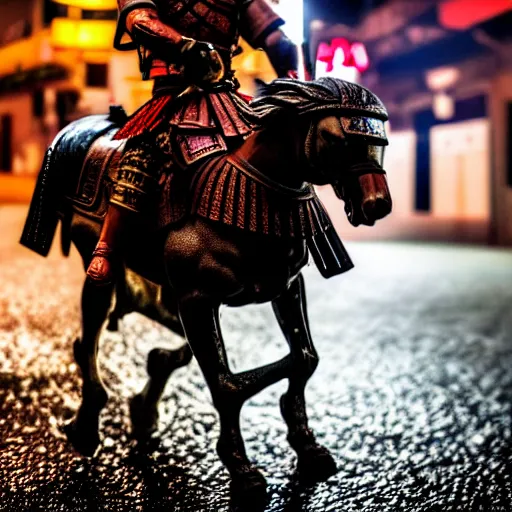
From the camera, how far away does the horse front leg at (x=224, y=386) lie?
2158 millimetres

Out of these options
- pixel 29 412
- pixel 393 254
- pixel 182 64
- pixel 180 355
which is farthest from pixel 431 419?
pixel 393 254

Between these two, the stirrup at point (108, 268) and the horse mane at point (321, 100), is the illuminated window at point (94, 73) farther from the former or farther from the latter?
the horse mane at point (321, 100)

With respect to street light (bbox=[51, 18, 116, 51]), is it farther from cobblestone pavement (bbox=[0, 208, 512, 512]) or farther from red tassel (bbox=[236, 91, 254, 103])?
red tassel (bbox=[236, 91, 254, 103])

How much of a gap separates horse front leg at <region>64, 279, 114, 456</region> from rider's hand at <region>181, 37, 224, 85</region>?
0.91m

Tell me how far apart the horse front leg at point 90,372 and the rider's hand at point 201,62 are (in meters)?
0.91

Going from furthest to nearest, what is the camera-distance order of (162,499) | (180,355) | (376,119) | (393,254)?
1. (393,254)
2. (180,355)
3. (162,499)
4. (376,119)

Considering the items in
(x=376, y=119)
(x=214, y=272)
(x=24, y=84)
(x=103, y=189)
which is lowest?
(x=214, y=272)

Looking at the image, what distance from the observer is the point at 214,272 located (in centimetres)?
212

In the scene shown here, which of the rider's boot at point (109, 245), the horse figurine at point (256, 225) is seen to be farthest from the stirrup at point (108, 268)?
the horse figurine at point (256, 225)

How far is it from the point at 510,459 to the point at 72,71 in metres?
7.74

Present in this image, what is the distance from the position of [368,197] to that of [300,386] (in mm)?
795

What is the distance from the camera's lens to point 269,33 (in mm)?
2475

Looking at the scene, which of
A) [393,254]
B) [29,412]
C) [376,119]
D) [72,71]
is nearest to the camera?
[376,119]

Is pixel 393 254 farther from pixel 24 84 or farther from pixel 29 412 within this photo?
pixel 29 412
